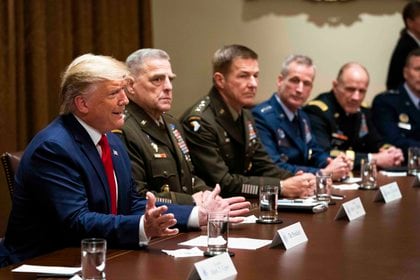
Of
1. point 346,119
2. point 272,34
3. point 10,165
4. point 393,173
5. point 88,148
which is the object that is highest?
point 272,34

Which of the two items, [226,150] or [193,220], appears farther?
[226,150]

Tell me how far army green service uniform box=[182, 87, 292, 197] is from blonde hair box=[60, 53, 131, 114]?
143 centimetres

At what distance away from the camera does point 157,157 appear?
12.8 ft

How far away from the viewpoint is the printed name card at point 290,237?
2.82m

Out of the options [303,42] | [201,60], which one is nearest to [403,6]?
[303,42]

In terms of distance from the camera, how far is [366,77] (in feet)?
20.1

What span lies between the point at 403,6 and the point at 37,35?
3272mm

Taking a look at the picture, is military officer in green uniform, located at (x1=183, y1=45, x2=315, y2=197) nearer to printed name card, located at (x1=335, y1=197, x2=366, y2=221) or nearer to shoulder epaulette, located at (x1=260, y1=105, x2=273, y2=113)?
shoulder epaulette, located at (x1=260, y1=105, x2=273, y2=113)

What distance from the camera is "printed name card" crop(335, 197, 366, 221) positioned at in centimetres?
346

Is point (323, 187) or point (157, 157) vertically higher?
point (157, 157)

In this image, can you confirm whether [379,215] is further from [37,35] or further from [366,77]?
[366,77]

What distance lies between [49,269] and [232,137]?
2325 millimetres

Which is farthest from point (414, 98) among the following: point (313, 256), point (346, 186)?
point (313, 256)

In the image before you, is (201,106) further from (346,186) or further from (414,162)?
(414,162)
